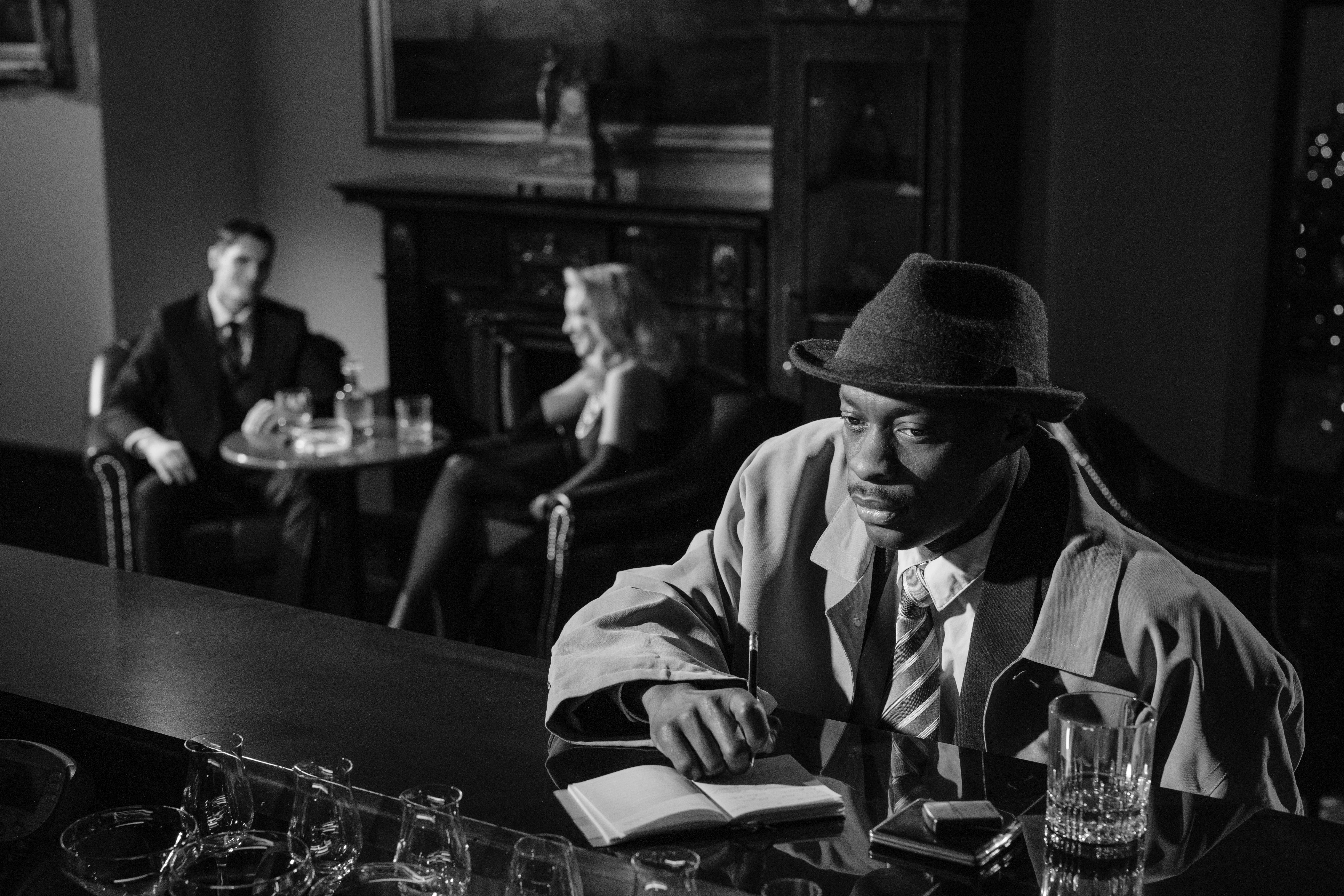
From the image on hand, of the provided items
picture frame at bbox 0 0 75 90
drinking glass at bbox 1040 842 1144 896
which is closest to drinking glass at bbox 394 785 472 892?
drinking glass at bbox 1040 842 1144 896

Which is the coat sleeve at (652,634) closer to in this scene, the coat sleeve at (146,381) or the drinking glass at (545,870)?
the drinking glass at (545,870)

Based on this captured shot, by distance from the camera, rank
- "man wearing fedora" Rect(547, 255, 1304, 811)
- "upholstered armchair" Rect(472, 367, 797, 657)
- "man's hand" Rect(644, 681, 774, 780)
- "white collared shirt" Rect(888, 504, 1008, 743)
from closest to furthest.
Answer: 1. "man's hand" Rect(644, 681, 774, 780)
2. "man wearing fedora" Rect(547, 255, 1304, 811)
3. "white collared shirt" Rect(888, 504, 1008, 743)
4. "upholstered armchair" Rect(472, 367, 797, 657)

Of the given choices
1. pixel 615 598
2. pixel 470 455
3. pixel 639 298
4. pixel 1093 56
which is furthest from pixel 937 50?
pixel 615 598

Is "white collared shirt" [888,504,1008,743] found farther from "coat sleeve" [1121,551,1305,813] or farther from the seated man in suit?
the seated man in suit

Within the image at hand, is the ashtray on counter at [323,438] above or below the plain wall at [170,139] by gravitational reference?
below

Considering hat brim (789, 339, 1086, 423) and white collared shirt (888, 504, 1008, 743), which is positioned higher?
hat brim (789, 339, 1086, 423)

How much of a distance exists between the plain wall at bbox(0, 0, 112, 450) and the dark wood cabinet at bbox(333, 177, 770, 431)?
123cm

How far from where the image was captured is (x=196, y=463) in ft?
16.8

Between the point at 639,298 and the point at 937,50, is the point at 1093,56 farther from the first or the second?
the point at 639,298

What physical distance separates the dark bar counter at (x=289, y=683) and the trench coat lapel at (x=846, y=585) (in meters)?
0.40

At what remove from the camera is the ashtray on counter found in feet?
15.7

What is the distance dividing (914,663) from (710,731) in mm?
423

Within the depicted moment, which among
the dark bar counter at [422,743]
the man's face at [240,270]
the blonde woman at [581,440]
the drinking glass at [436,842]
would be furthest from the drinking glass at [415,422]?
the drinking glass at [436,842]

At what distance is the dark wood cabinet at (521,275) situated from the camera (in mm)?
5828
